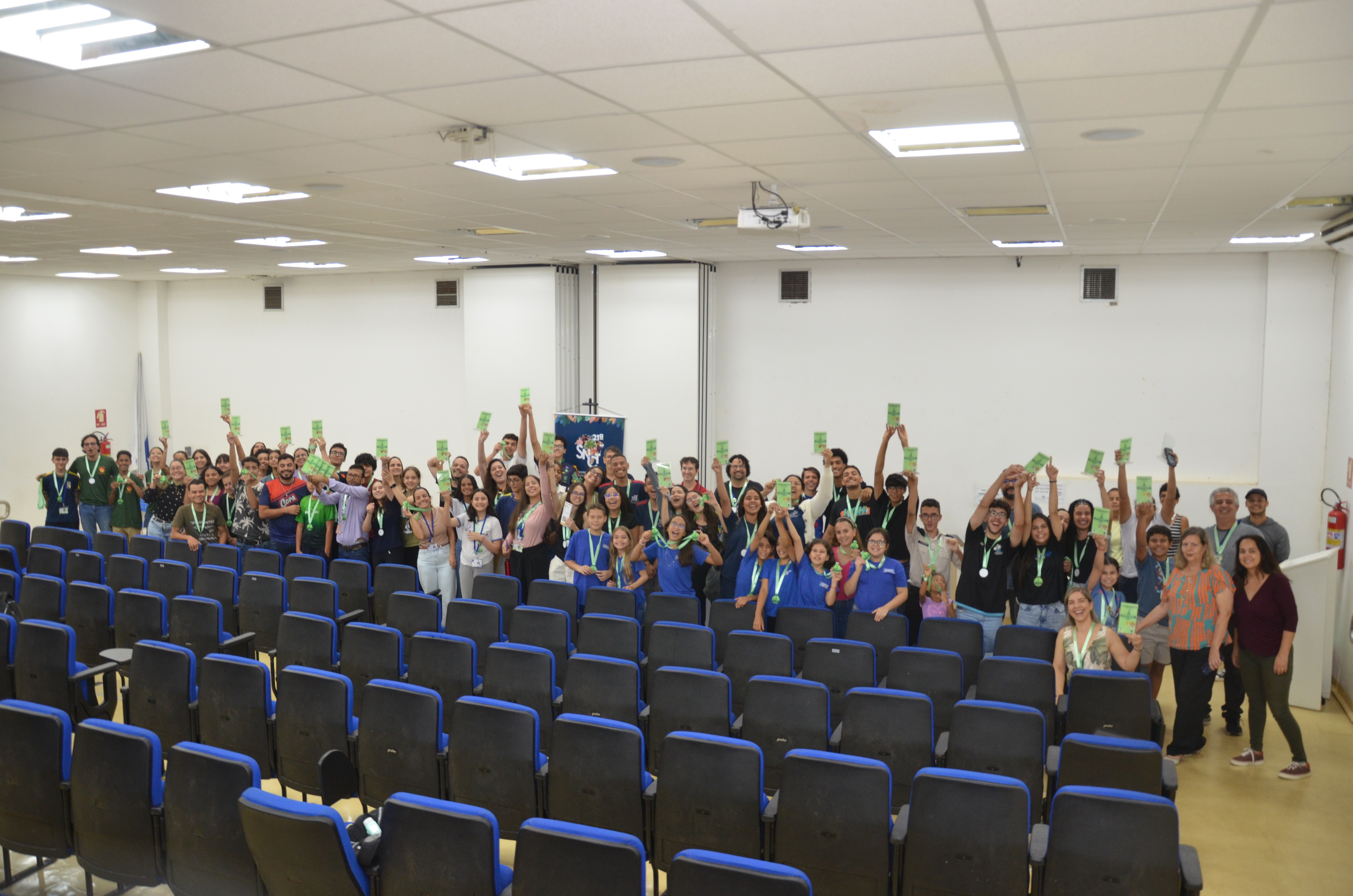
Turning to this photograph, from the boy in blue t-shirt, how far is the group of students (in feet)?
4.54

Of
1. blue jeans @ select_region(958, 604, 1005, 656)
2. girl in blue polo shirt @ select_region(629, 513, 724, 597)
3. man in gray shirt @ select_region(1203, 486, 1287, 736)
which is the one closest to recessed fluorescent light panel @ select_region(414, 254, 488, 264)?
girl in blue polo shirt @ select_region(629, 513, 724, 597)

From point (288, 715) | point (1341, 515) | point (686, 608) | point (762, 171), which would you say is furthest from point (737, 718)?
point (1341, 515)

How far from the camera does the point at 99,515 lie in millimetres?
10633

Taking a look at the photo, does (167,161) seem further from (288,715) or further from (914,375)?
(914,375)

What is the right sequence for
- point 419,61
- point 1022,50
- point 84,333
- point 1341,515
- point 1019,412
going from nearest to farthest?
point 1022,50, point 419,61, point 1341,515, point 1019,412, point 84,333

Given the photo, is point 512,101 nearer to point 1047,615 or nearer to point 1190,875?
point 1190,875

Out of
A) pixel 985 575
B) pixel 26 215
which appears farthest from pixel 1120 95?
pixel 26 215

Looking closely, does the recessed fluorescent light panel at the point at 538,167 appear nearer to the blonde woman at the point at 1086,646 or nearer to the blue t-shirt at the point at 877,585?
the blue t-shirt at the point at 877,585

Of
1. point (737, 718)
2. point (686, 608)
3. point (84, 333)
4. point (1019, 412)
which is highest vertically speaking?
point (84, 333)

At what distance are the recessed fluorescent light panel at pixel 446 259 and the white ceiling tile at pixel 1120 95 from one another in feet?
28.6

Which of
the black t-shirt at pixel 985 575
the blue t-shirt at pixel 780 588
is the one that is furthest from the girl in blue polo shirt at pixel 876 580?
the black t-shirt at pixel 985 575

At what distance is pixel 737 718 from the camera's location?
533 centimetres

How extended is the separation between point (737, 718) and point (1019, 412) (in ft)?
22.7

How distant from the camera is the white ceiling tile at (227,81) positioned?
134 inches
